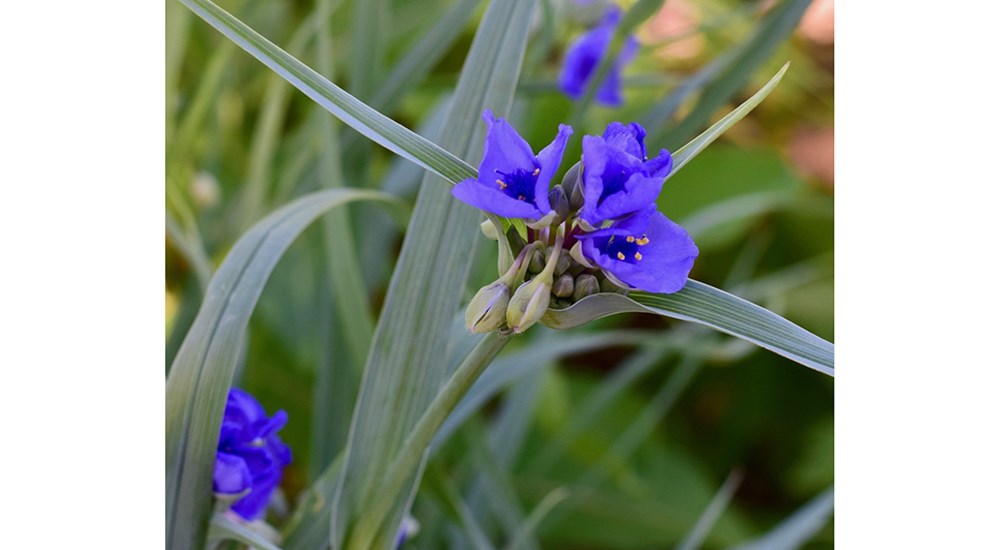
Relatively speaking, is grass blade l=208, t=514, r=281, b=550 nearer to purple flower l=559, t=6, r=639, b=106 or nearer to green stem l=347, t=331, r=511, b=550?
green stem l=347, t=331, r=511, b=550

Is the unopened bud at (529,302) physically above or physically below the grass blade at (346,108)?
below

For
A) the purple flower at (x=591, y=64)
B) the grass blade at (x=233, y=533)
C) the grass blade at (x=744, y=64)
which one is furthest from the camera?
the purple flower at (x=591, y=64)

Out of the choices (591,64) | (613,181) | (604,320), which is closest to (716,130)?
(613,181)

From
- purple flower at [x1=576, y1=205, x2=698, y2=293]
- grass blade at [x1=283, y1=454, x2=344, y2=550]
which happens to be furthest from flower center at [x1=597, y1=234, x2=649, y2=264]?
grass blade at [x1=283, y1=454, x2=344, y2=550]

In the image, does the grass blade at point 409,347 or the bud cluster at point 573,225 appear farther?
the grass blade at point 409,347

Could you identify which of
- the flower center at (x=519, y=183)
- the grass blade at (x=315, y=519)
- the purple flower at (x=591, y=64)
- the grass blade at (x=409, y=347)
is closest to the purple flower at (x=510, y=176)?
the flower center at (x=519, y=183)

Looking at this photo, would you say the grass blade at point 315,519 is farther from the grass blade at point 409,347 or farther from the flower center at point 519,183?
the flower center at point 519,183
